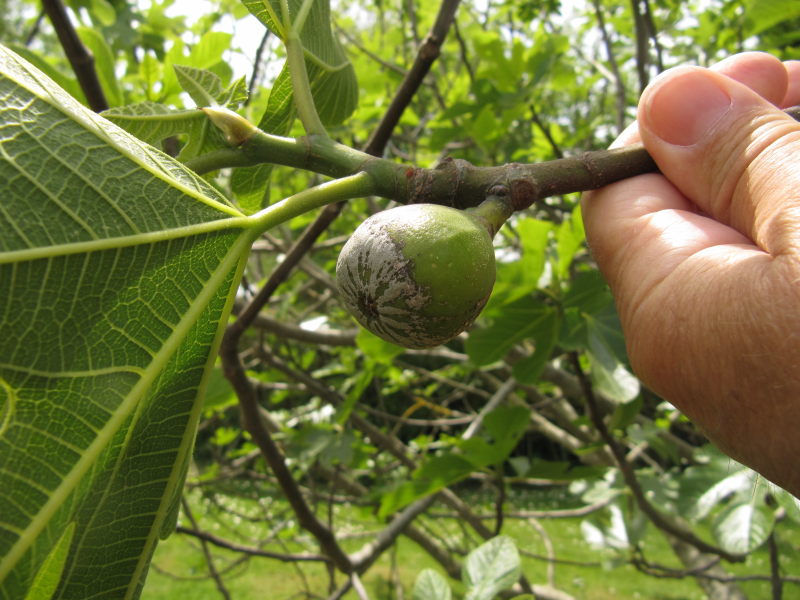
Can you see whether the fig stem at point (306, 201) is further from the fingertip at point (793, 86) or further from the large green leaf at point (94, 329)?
the fingertip at point (793, 86)

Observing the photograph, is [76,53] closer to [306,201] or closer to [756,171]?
[306,201]

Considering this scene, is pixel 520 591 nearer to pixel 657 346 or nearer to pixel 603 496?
pixel 603 496

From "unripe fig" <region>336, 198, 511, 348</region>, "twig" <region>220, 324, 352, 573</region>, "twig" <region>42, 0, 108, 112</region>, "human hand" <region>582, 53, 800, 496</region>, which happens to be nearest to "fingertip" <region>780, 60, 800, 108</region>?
"human hand" <region>582, 53, 800, 496</region>

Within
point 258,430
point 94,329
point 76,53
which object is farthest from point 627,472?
point 76,53

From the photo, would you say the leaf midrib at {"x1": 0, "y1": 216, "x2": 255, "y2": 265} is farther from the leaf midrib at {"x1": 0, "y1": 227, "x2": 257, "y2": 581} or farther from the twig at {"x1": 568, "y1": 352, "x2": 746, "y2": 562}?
the twig at {"x1": 568, "y1": 352, "x2": 746, "y2": 562}

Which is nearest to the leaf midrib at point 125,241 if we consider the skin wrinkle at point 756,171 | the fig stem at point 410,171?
the fig stem at point 410,171

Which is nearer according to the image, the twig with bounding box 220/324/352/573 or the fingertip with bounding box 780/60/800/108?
the fingertip with bounding box 780/60/800/108
